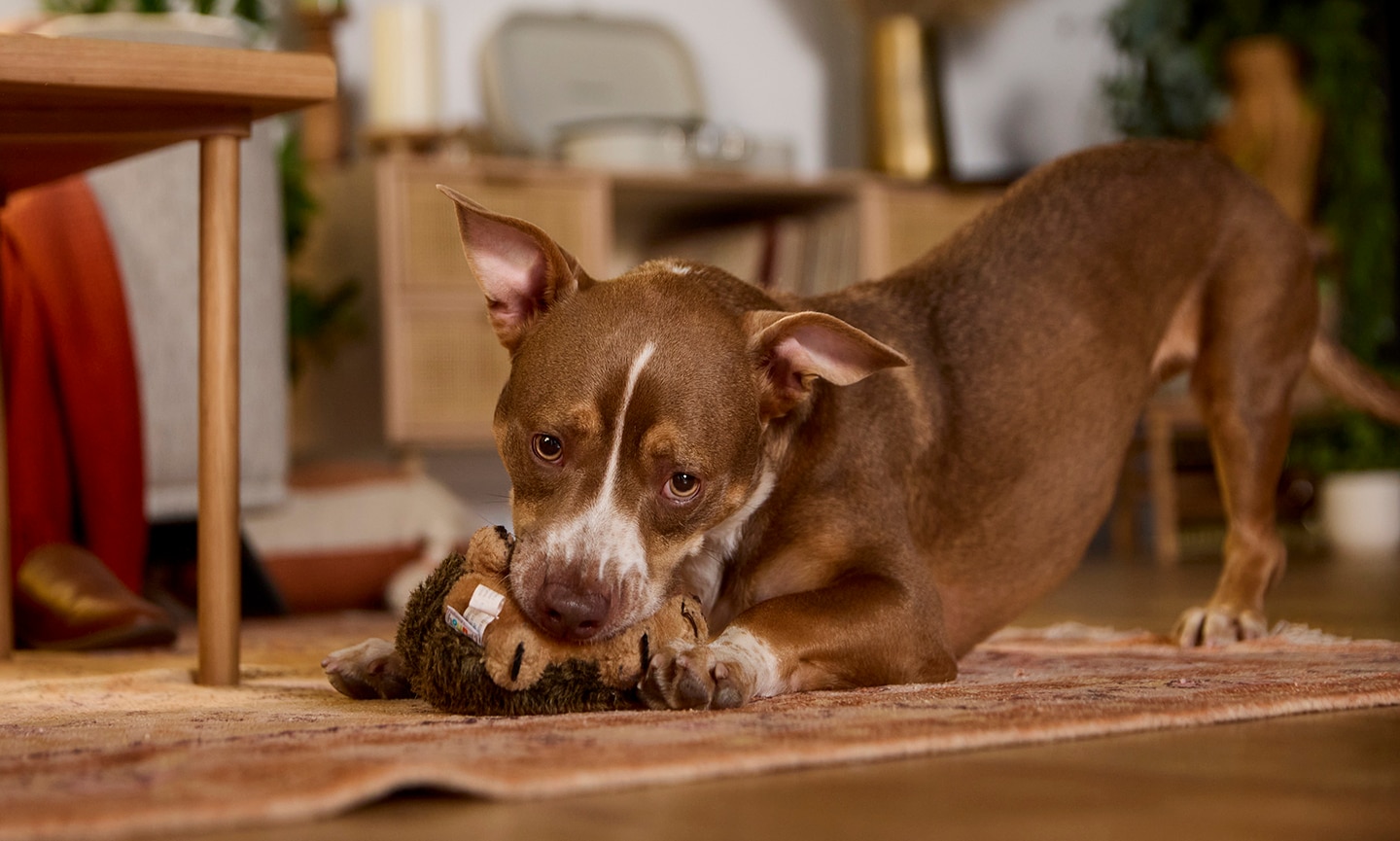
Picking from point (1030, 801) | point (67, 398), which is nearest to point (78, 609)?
point (67, 398)

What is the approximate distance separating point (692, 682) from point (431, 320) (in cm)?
358

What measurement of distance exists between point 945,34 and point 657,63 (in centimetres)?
143

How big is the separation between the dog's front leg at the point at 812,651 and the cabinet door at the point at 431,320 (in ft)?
10.6

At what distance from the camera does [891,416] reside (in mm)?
2145

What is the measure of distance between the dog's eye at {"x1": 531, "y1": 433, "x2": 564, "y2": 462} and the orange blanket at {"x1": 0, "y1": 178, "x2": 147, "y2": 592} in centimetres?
165

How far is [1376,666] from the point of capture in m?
2.02

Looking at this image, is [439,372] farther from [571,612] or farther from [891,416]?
[571,612]

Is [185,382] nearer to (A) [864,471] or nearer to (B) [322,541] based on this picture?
(B) [322,541]

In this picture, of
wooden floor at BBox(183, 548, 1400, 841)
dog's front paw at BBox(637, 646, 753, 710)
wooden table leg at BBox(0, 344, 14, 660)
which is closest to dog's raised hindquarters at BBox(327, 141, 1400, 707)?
dog's front paw at BBox(637, 646, 753, 710)

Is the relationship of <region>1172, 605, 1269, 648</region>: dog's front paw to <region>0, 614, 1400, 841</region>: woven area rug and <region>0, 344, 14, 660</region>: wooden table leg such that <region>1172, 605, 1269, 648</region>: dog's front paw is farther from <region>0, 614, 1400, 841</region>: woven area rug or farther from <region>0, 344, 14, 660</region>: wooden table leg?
<region>0, 344, 14, 660</region>: wooden table leg

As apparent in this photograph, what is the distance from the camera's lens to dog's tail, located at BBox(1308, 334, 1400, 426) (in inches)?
128

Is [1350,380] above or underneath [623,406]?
underneath

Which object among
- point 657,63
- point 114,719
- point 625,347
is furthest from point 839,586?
point 657,63

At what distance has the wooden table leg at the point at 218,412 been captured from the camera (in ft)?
6.84
